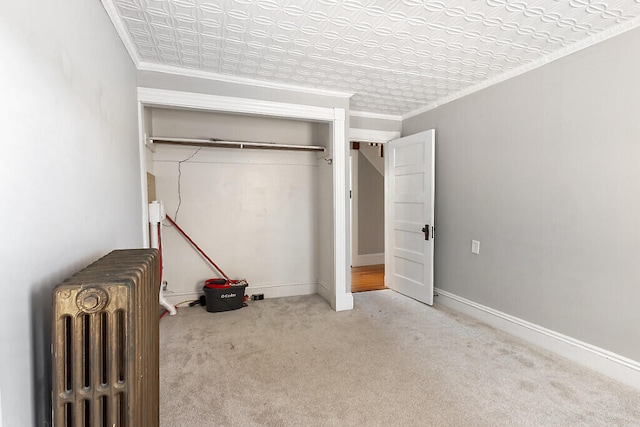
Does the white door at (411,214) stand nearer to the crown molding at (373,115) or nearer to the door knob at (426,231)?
the door knob at (426,231)

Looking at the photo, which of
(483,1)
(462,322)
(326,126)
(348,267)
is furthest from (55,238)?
(462,322)

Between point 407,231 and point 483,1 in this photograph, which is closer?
point 483,1

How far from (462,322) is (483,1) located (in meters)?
2.67

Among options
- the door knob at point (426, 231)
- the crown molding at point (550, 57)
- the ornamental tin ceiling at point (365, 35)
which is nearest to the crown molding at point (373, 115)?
the crown molding at point (550, 57)

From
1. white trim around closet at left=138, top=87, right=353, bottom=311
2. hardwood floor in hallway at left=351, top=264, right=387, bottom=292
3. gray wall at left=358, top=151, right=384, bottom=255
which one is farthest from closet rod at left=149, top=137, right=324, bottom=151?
gray wall at left=358, top=151, right=384, bottom=255

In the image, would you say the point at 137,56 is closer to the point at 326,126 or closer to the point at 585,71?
the point at 326,126

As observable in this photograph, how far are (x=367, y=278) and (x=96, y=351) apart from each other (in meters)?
4.35

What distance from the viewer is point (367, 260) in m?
5.97

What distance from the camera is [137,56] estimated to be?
2469mm

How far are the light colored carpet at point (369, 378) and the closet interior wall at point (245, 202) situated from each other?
0.74m

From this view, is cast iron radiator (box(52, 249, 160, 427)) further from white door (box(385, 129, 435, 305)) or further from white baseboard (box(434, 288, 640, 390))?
white door (box(385, 129, 435, 305))

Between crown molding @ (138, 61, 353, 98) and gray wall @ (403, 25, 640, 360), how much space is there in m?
1.37

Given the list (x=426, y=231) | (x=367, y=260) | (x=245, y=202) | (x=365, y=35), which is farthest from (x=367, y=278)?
(x=365, y=35)

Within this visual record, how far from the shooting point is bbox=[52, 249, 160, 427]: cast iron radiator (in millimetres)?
906
